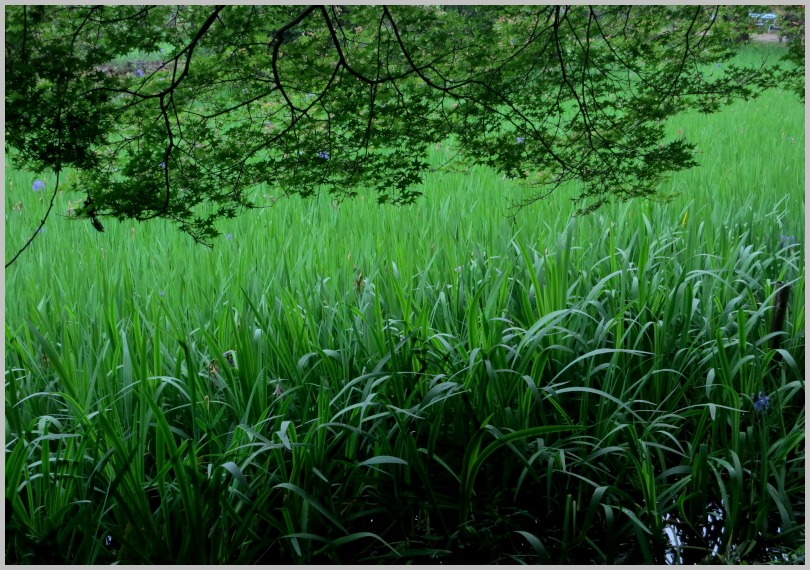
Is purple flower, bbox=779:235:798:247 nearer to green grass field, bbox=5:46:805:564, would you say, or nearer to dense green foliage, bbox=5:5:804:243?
green grass field, bbox=5:46:805:564

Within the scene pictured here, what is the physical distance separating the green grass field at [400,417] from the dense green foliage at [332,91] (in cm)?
37

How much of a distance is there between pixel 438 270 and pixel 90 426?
4.29 feet

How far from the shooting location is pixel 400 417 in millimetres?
1683

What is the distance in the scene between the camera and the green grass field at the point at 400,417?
5.13ft

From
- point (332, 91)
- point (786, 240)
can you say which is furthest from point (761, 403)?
point (332, 91)

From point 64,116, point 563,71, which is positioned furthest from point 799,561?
point 64,116

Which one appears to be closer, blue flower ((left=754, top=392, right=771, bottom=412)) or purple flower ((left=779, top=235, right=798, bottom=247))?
blue flower ((left=754, top=392, right=771, bottom=412))

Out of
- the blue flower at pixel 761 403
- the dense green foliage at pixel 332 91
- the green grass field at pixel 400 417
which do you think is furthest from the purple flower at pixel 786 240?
the blue flower at pixel 761 403

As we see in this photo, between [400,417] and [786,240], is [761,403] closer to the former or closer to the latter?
[400,417]

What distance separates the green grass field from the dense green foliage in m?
0.37

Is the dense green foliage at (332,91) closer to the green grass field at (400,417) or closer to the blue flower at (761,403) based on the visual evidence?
the green grass field at (400,417)

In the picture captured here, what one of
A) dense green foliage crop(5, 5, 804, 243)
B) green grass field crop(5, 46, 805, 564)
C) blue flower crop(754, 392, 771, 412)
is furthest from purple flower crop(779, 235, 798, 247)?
blue flower crop(754, 392, 771, 412)

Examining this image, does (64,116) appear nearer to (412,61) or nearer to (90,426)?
(90,426)

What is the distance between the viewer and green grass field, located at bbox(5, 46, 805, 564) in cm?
156
